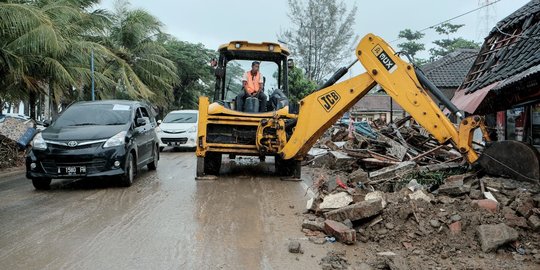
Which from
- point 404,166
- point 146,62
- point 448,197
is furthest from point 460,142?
point 146,62

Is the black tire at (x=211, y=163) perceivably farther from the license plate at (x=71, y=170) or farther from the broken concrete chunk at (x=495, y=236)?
the broken concrete chunk at (x=495, y=236)

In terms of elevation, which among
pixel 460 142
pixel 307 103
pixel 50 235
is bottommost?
pixel 50 235

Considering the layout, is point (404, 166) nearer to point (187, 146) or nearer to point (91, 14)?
point (187, 146)

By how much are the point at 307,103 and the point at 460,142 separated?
2997 mm

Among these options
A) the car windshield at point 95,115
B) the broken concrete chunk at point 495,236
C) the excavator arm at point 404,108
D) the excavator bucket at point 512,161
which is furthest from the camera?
the car windshield at point 95,115

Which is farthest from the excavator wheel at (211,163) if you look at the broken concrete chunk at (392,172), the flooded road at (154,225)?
the broken concrete chunk at (392,172)

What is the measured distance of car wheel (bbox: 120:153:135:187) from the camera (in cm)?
890

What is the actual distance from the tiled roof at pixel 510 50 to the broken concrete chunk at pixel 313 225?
359 centimetres

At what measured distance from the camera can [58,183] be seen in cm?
961

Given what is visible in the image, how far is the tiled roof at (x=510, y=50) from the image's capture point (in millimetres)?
7324

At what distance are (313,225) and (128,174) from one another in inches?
182

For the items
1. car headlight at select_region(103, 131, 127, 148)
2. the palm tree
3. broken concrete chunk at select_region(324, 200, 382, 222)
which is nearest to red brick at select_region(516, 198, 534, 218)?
broken concrete chunk at select_region(324, 200, 382, 222)

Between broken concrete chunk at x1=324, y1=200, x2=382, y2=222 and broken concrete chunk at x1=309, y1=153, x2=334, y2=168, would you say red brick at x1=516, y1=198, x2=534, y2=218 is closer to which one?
broken concrete chunk at x1=324, y1=200, x2=382, y2=222

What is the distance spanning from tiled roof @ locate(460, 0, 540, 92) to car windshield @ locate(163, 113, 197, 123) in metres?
11.0
